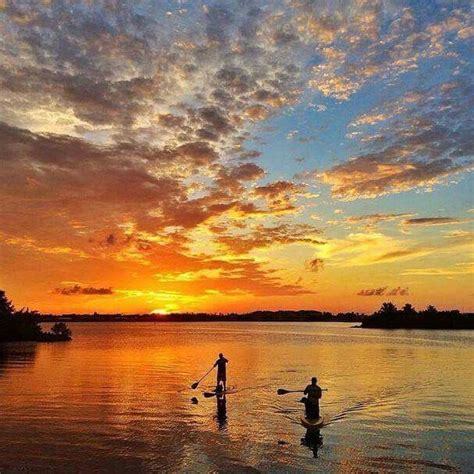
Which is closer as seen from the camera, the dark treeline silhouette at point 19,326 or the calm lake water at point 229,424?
the calm lake water at point 229,424

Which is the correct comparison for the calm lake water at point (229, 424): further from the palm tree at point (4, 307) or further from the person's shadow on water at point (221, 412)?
the palm tree at point (4, 307)

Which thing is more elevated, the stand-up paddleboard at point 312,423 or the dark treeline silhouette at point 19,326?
the dark treeline silhouette at point 19,326

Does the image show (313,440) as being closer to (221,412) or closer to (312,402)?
(312,402)

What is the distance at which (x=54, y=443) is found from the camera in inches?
997

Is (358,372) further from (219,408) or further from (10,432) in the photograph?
(10,432)

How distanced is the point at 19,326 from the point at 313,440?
10346 cm

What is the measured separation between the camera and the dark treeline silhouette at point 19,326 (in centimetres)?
11031

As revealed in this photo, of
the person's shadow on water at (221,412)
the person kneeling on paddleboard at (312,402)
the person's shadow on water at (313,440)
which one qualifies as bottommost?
the person's shadow on water at (313,440)

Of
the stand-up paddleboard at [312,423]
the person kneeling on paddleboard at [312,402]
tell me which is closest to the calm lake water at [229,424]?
the stand-up paddleboard at [312,423]

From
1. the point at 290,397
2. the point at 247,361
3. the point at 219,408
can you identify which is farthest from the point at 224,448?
the point at 247,361

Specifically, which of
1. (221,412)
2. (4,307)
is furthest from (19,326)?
(221,412)

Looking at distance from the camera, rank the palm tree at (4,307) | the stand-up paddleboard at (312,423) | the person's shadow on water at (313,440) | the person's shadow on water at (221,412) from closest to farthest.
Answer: the person's shadow on water at (313,440)
the stand-up paddleboard at (312,423)
the person's shadow on water at (221,412)
the palm tree at (4,307)

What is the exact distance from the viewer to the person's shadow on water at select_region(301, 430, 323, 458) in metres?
A: 25.2

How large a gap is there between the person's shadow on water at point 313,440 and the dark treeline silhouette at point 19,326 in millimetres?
97481
